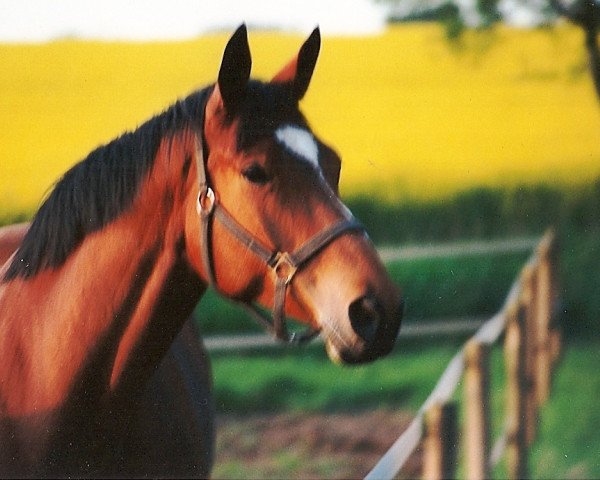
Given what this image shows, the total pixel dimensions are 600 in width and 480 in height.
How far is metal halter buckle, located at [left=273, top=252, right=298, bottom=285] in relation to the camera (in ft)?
5.15

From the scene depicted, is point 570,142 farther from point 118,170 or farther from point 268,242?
point 118,170

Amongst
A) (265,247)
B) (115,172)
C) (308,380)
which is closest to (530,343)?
(308,380)

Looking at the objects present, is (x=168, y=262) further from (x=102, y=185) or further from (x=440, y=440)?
(x=440, y=440)

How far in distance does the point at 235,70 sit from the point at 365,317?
2.05 ft

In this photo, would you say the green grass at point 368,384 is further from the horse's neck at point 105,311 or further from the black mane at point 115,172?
the black mane at point 115,172

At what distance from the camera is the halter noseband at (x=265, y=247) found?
1.56 metres

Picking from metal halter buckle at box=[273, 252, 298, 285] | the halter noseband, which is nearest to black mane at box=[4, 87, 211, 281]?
the halter noseband

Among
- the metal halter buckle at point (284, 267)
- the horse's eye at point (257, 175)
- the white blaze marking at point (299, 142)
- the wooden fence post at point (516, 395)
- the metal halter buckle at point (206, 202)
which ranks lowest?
the wooden fence post at point (516, 395)

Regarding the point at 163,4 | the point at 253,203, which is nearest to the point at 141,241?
the point at 253,203

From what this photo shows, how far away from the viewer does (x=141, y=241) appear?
64.8 inches

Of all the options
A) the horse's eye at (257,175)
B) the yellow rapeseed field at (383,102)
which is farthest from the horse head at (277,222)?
the yellow rapeseed field at (383,102)

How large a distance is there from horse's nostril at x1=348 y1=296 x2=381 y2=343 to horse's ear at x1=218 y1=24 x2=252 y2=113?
1.74ft

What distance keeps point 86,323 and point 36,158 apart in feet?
2.45

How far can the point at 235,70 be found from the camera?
5.25 ft
